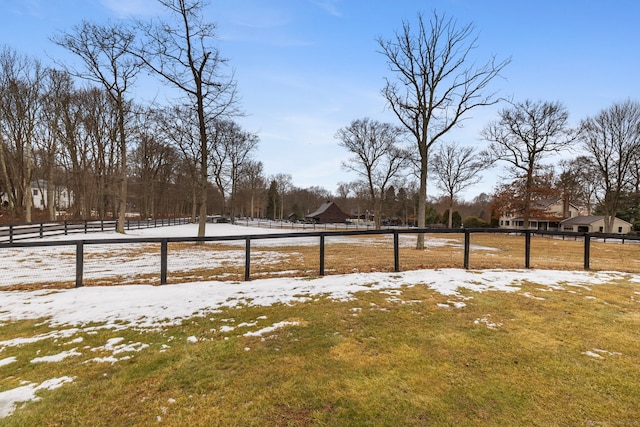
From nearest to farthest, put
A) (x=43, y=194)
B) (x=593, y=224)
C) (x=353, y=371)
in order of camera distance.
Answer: (x=353, y=371) < (x=593, y=224) < (x=43, y=194)

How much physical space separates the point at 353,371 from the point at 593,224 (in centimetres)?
5278

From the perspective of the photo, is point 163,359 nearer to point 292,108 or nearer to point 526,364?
point 526,364

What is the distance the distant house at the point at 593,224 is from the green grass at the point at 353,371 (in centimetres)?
4908

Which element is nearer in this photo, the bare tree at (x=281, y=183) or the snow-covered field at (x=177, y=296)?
the snow-covered field at (x=177, y=296)

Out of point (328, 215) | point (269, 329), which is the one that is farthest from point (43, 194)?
point (269, 329)

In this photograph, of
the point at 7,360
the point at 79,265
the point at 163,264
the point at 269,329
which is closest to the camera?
the point at 7,360

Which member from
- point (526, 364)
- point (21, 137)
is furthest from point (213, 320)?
point (21, 137)

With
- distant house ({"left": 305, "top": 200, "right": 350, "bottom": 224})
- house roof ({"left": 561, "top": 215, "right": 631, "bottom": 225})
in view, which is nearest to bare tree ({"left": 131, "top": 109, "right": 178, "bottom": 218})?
distant house ({"left": 305, "top": 200, "right": 350, "bottom": 224})

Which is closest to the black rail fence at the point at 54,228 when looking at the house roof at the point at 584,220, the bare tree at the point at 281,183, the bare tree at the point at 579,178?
the bare tree at the point at 579,178

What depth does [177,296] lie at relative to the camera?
522 centimetres

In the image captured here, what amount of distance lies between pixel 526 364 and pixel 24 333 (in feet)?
18.9

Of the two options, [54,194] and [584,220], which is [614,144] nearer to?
[584,220]

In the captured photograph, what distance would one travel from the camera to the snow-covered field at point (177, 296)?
3521 millimetres

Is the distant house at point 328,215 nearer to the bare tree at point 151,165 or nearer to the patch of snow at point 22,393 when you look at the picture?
the bare tree at point 151,165
